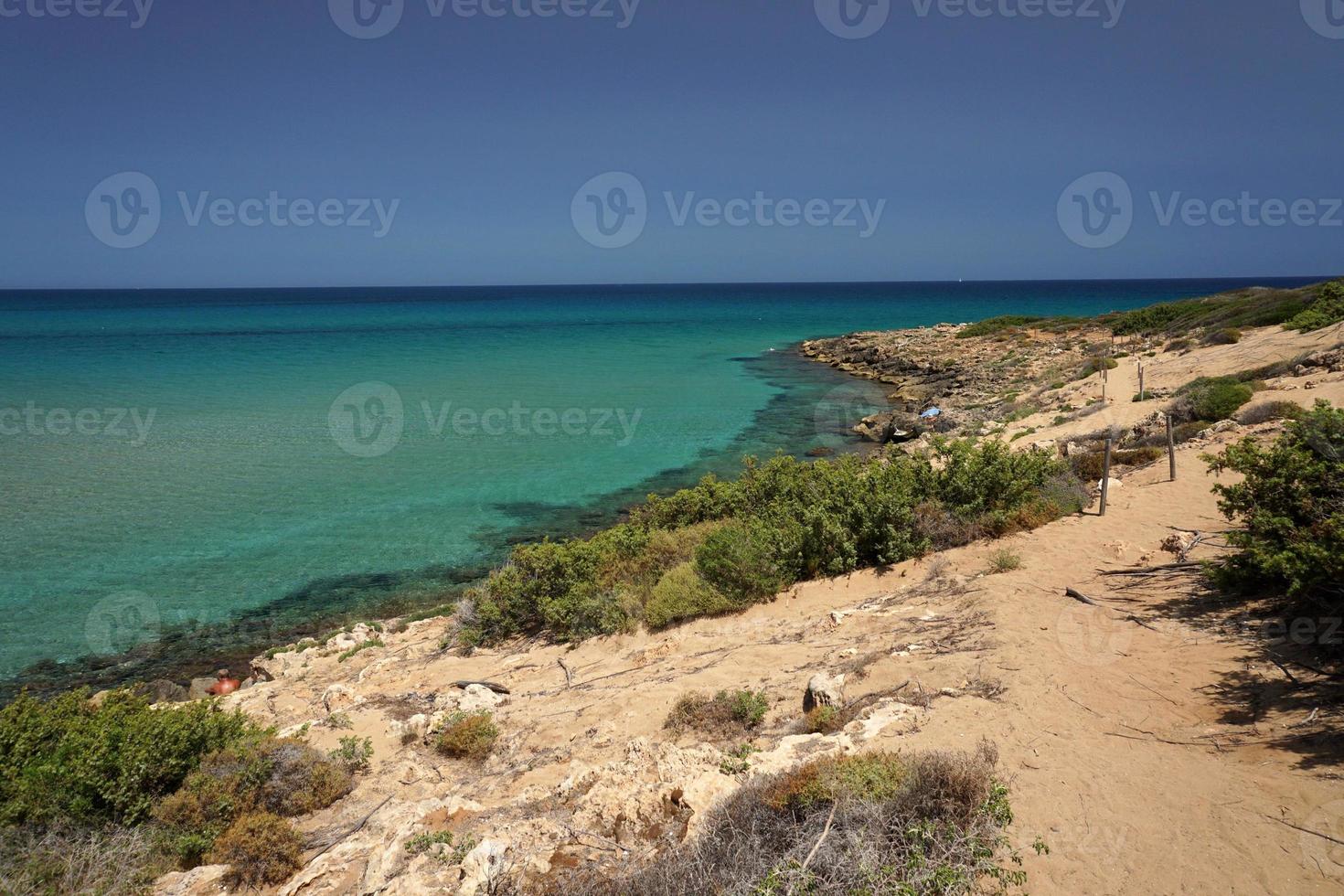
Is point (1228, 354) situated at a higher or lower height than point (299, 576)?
higher

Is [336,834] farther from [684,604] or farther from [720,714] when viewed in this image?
[684,604]

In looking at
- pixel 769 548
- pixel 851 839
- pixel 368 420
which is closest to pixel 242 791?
pixel 851 839

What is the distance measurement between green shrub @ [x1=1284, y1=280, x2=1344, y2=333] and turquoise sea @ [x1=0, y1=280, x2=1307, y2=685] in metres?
15.4

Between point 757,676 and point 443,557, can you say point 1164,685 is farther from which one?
point 443,557

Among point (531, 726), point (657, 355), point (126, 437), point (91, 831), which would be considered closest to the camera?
point (91, 831)

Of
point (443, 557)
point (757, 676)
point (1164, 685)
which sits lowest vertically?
point (443, 557)

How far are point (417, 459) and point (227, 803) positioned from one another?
18.6 metres

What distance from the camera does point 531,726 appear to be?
24.5 ft

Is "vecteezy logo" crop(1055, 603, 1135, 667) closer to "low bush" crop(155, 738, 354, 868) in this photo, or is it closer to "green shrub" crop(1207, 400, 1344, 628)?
"green shrub" crop(1207, 400, 1344, 628)

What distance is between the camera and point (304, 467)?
2248cm

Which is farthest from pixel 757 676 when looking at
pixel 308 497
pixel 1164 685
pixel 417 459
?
pixel 417 459

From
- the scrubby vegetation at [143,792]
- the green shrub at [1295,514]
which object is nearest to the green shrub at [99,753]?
the scrubby vegetation at [143,792]

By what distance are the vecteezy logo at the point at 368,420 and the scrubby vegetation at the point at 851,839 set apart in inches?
882

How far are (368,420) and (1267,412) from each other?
100ft
